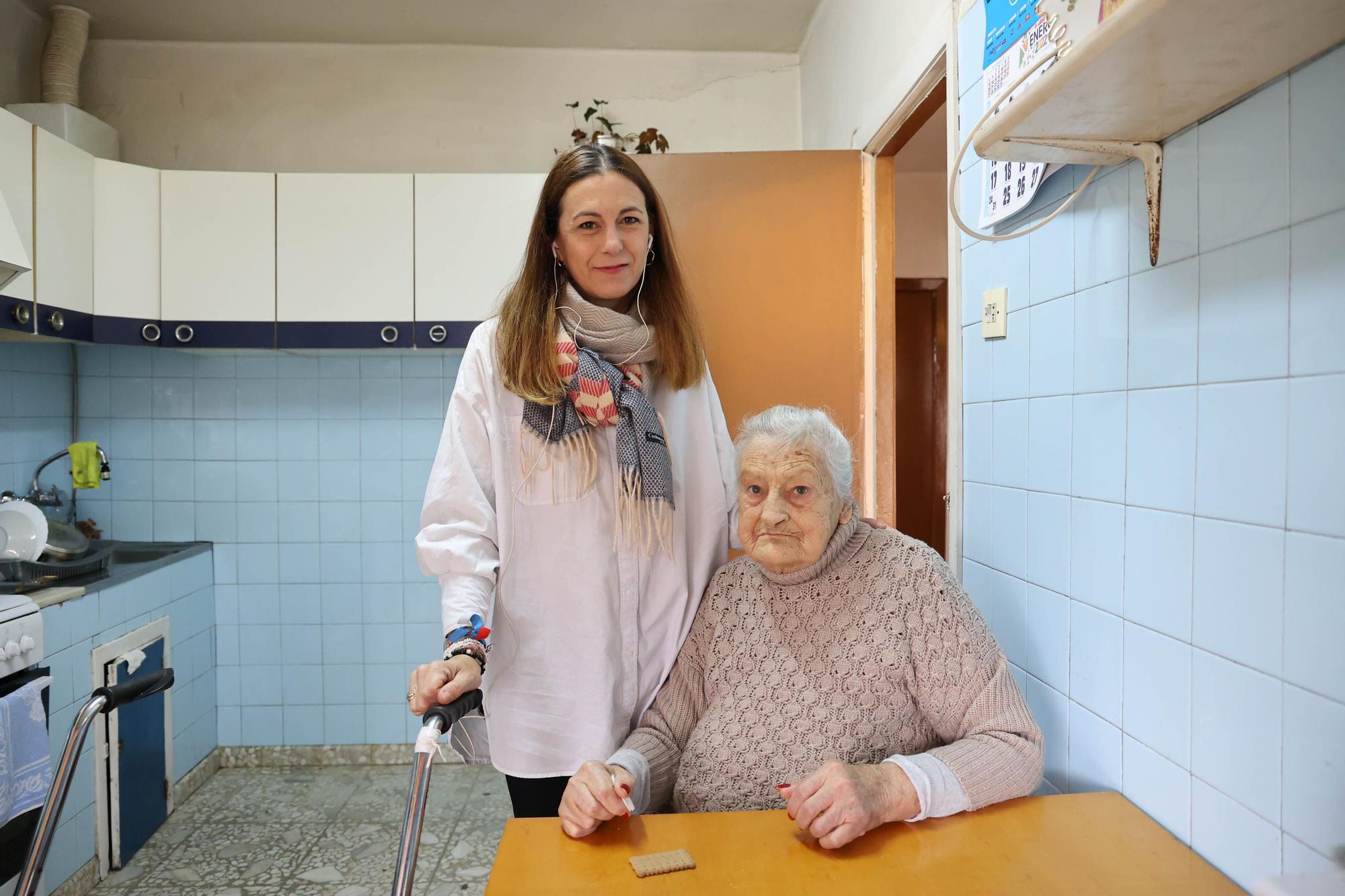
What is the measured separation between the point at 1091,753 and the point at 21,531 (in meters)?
2.82

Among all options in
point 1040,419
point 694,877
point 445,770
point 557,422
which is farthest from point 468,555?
point 445,770

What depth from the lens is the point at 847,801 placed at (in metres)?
1.07

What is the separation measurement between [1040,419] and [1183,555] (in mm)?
401

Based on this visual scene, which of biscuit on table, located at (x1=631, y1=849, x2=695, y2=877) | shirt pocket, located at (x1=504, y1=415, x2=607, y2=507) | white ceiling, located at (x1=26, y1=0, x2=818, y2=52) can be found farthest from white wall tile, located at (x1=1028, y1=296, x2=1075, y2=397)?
white ceiling, located at (x1=26, y1=0, x2=818, y2=52)

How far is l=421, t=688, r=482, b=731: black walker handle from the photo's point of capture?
1095mm

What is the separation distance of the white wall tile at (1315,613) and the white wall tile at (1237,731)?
0.17ft

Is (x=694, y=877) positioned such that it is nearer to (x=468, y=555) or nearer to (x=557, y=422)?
(x=468, y=555)

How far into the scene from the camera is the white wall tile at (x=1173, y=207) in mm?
1063

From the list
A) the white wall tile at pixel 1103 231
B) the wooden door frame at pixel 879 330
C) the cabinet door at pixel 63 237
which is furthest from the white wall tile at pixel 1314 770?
the cabinet door at pixel 63 237

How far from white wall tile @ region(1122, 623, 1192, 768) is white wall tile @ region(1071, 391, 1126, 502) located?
0.68 feet

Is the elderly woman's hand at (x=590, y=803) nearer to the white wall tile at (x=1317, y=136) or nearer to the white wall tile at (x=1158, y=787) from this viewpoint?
the white wall tile at (x=1158, y=787)

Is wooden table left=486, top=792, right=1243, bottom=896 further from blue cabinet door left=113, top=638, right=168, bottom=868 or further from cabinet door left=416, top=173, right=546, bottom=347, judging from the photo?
cabinet door left=416, top=173, right=546, bottom=347

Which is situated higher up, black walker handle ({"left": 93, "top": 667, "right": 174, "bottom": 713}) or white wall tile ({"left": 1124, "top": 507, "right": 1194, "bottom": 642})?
white wall tile ({"left": 1124, "top": 507, "right": 1194, "bottom": 642})

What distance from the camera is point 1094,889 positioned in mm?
977
